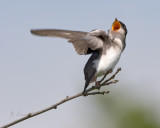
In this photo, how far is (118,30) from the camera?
5922 millimetres

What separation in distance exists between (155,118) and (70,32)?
12.2 m

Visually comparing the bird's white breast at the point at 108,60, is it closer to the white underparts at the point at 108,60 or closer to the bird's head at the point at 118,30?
the white underparts at the point at 108,60

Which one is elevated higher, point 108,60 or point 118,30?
point 118,30

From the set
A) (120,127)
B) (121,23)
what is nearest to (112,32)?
(121,23)

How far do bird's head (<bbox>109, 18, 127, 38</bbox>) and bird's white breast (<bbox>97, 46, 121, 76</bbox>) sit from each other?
0.36 m

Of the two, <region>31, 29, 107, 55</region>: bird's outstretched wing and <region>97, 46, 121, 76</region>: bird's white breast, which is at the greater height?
<region>31, 29, 107, 55</region>: bird's outstretched wing

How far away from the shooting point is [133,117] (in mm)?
16656

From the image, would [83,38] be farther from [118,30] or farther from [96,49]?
[118,30]

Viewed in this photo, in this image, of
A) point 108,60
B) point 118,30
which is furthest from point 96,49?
Answer: point 118,30

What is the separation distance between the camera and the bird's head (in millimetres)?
5855

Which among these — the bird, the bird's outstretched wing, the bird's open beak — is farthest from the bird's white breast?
the bird's open beak

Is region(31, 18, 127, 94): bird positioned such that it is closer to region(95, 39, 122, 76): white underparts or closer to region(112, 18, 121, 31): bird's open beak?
region(95, 39, 122, 76): white underparts

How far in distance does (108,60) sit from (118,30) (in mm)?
623

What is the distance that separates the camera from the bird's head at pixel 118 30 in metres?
5.86
